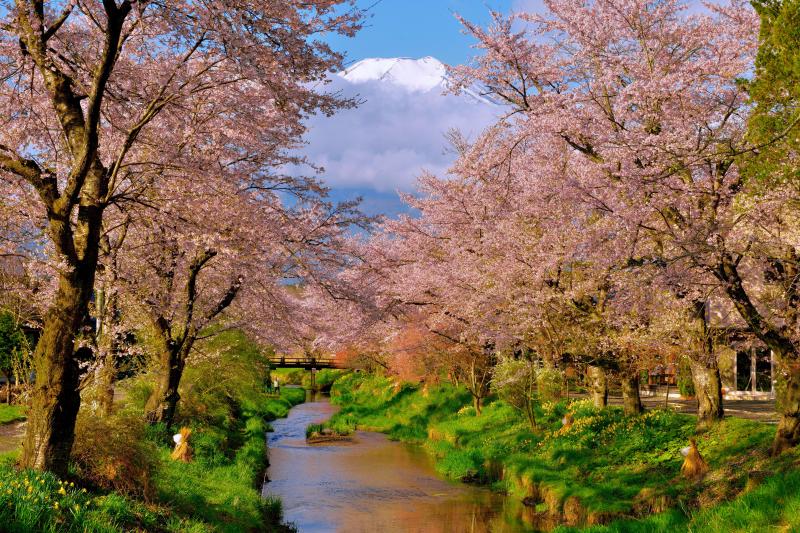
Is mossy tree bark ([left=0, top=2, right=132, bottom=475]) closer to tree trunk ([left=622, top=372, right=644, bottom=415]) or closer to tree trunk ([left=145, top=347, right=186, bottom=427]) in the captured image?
tree trunk ([left=145, top=347, right=186, bottom=427])

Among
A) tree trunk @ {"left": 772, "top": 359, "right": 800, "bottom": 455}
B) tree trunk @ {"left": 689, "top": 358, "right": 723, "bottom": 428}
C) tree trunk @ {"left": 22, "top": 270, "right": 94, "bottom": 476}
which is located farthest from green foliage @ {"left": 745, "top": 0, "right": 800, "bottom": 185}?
tree trunk @ {"left": 22, "top": 270, "right": 94, "bottom": 476}

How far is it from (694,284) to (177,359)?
35.7 feet

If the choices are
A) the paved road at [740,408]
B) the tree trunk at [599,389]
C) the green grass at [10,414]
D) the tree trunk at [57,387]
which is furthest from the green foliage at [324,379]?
the tree trunk at [57,387]

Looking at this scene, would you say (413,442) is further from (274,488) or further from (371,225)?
(371,225)

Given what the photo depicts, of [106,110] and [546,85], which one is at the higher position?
[546,85]

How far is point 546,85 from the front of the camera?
1402 cm

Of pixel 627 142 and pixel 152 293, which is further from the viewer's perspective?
pixel 152 293

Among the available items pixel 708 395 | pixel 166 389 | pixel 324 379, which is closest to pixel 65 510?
pixel 166 389

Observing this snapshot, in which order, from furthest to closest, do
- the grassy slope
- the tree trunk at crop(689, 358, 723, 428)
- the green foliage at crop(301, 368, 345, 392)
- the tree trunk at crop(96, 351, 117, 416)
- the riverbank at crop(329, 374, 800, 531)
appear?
the green foliage at crop(301, 368, 345, 392)
the tree trunk at crop(689, 358, 723, 428)
the tree trunk at crop(96, 351, 117, 416)
the riverbank at crop(329, 374, 800, 531)
the grassy slope

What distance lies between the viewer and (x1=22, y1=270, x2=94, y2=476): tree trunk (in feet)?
26.5

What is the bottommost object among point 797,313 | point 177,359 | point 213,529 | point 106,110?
point 213,529

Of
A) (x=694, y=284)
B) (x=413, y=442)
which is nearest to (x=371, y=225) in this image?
(x=694, y=284)

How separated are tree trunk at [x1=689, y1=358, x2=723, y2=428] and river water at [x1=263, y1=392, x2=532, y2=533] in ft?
14.4

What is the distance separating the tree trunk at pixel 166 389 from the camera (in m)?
15.2
